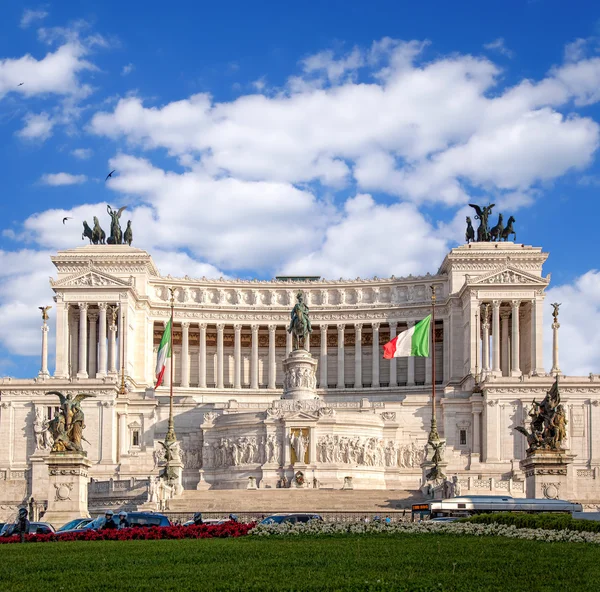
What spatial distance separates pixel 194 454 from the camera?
95.4 metres

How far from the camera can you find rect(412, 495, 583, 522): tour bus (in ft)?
175

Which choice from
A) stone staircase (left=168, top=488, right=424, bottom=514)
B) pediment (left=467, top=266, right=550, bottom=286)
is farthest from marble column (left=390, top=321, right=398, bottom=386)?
stone staircase (left=168, top=488, right=424, bottom=514)

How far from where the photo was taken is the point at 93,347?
385ft

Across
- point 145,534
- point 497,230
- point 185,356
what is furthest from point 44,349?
point 145,534

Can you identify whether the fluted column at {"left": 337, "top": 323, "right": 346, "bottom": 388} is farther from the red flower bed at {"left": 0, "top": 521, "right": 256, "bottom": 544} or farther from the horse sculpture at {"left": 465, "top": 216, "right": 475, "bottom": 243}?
the red flower bed at {"left": 0, "top": 521, "right": 256, "bottom": 544}

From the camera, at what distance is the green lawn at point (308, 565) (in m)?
27.8

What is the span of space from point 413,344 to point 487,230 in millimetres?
34407

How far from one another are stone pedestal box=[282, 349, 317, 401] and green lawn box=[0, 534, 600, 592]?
57.2 m

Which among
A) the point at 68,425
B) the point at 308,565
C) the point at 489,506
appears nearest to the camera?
the point at 308,565

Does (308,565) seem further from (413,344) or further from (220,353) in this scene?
(220,353)

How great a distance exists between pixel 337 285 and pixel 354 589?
99.7 metres

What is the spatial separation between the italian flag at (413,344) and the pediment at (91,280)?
33.2 meters

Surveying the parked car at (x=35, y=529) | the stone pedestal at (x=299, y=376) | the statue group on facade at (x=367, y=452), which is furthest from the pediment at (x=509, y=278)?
the parked car at (x=35, y=529)

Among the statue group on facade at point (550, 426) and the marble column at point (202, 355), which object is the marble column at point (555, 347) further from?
the statue group on facade at point (550, 426)
